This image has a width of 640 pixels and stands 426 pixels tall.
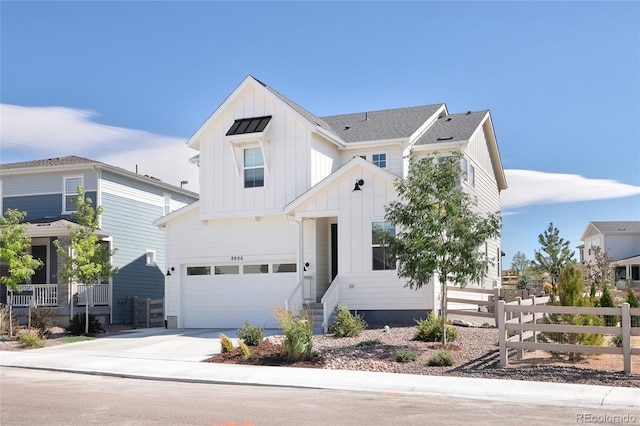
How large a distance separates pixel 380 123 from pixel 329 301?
29.1 feet

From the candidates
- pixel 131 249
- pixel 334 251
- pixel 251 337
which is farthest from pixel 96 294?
pixel 251 337

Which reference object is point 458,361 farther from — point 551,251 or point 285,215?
point 551,251

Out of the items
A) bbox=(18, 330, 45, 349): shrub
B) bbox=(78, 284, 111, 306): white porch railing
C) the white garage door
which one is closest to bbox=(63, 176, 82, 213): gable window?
bbox=(78, 284, 111, 306): white porch railing

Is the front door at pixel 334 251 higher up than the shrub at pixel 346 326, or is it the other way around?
the front door at pixel 334 251

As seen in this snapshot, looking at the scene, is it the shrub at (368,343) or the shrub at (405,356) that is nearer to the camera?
the shrub at (405,356)

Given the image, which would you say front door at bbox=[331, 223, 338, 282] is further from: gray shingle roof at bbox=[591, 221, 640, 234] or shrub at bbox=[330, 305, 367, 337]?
gray shingle roof at bbox=[591, 221, 640, 234]

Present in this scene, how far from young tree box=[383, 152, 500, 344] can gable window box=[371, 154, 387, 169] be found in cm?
776

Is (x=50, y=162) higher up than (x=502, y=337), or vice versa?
(x=50, y=162)

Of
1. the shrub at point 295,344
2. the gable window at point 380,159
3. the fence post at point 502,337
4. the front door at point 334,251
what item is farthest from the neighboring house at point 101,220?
the fence post at point 502,337

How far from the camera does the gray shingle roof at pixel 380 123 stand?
81.3ft

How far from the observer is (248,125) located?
2366cm

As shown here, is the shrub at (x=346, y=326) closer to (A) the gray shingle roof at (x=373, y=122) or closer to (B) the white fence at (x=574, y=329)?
(B) the white fence at (x=574, y=329)

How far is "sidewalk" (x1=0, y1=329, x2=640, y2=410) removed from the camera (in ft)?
35.6

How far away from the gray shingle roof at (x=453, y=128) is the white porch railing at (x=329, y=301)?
676 cm
